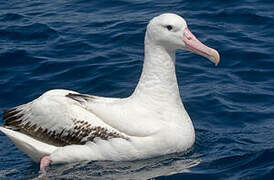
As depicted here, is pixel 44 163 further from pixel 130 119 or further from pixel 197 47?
pixel 197 47

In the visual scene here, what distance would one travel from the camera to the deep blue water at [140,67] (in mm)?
9820

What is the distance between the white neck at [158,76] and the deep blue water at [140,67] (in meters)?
0.89

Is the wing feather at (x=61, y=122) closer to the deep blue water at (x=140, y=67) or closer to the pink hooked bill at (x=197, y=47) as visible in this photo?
the deep blue water at (x=140, y=67)

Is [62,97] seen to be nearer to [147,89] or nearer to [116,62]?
[147,89]

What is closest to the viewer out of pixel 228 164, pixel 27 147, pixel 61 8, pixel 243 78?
pixel 228 164

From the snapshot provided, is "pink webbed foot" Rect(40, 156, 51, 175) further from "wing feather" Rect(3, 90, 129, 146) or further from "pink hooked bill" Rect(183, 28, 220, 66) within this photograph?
"pink hooked bill" Rect(183, 28, 220, 66)

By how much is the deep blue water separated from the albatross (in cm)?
21

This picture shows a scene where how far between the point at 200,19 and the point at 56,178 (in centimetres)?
715

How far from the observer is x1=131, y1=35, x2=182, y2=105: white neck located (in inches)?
397

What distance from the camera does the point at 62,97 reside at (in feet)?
34.0

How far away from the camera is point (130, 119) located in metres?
9.86

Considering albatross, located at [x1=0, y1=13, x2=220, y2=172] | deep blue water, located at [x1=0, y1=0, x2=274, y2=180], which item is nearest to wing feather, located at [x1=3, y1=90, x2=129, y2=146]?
albatross, located at [x1=0, y1=13, x2=220, y2=172]

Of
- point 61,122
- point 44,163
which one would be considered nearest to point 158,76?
point 61,122

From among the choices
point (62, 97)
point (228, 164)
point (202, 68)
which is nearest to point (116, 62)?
point (202, 68)
